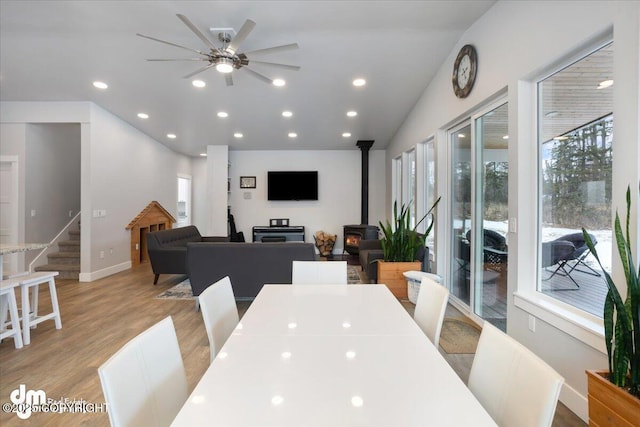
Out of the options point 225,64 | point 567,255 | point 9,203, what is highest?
point 225,64

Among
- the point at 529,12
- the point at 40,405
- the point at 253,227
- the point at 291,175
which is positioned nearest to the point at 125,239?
the point at 253,227

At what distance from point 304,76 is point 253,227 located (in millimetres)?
4268

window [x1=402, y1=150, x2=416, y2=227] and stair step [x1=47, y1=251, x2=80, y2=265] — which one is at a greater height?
window [x1=402, y1=150, x2=416, y2=227]

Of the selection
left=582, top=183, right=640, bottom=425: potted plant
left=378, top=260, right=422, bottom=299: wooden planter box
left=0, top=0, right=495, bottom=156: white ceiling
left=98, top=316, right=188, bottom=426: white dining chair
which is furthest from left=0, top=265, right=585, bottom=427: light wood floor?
left=0, top=0, right=495, bottom=156: white ceiling

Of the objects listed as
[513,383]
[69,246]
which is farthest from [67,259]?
[513,383]

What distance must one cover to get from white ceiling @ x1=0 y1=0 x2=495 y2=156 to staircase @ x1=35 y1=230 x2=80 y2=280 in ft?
8.17

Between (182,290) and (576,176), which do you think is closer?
(576,176)

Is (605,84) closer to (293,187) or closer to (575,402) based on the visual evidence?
(575,402)

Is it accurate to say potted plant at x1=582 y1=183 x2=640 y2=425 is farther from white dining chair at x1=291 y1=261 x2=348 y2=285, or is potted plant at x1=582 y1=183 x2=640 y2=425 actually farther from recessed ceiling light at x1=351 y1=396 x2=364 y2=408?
white dining chair at x1=291 y1=261 x2=348 y2=285

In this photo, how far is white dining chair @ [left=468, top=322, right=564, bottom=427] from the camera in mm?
758

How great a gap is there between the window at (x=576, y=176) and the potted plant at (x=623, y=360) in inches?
23.3

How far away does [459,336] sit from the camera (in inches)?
110

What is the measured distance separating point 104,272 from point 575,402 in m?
6.14

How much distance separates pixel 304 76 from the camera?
3.97 meters
